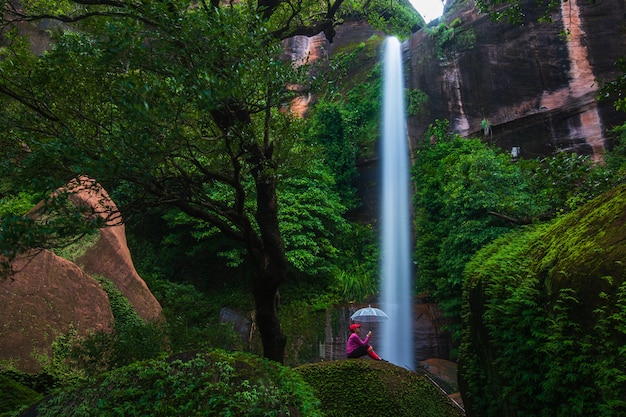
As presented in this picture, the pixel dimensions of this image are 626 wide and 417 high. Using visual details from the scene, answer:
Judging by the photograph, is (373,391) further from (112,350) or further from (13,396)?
(13,396)

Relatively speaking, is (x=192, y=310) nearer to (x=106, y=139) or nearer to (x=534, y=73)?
(x=106, y=139)

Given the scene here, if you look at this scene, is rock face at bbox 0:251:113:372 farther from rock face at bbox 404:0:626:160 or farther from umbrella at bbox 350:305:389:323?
rock face at bbox 404:0:626:160

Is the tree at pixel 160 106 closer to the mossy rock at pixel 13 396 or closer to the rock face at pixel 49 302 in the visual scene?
the rock face at pixel 49 302

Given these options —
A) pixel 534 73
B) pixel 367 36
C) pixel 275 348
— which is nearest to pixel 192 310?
pixel 275 348

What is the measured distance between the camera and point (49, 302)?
7160 millimetres

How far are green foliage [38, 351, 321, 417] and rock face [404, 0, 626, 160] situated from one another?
14961mm

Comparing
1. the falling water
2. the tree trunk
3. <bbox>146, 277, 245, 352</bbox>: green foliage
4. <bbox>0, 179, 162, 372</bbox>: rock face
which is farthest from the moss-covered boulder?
the falling water

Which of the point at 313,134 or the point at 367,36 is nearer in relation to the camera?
the point at 313,134

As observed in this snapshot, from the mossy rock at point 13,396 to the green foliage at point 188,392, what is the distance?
7.41ft

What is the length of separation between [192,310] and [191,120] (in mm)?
8504

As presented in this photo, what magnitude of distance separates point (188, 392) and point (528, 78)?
59.0 ft

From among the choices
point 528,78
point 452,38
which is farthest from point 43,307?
point 452,38

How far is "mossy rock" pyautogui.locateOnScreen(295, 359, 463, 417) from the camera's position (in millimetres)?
5504

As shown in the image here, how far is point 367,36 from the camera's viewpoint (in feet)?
75.8
